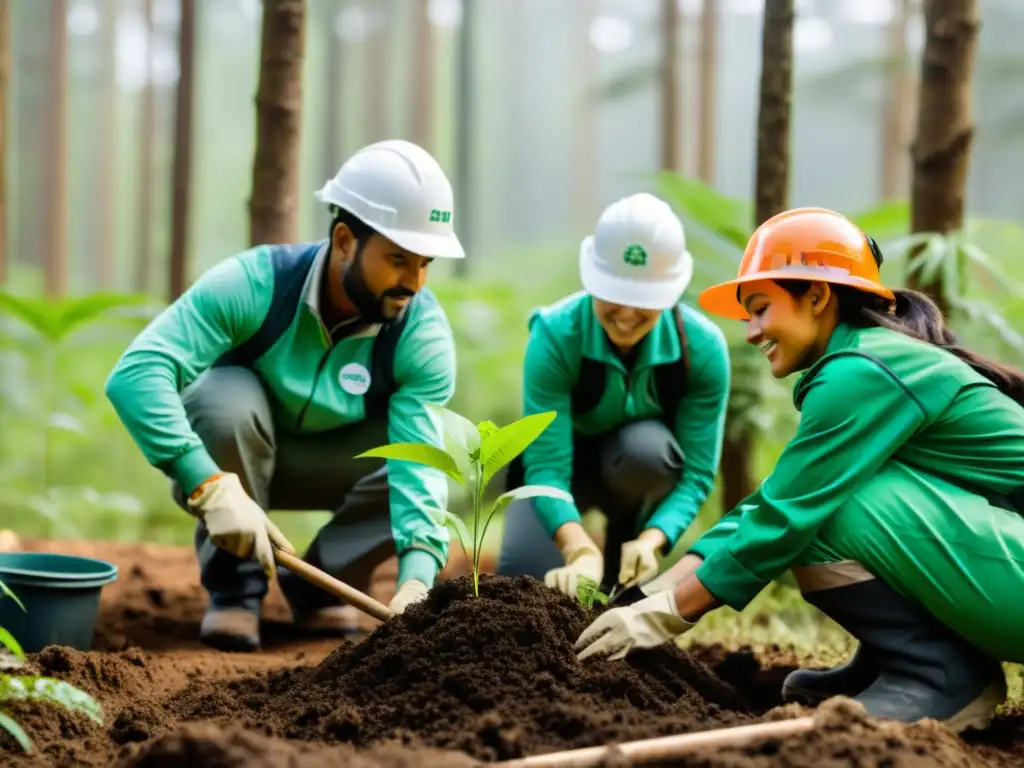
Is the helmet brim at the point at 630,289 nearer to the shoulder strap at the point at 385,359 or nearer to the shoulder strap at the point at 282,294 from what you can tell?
the shoulder strap at the point at 385,359

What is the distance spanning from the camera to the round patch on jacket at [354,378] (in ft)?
11.7

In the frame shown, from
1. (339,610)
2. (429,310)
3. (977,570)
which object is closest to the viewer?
(977,570)

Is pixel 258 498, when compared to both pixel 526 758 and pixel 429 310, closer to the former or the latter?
pixel 429 310

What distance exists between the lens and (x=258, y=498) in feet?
12.0

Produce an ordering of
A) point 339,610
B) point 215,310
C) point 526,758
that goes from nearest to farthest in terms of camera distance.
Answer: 1. point 526,758
2. point 215,310
3. point 339,610

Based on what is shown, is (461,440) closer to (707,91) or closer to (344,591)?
(344,591)

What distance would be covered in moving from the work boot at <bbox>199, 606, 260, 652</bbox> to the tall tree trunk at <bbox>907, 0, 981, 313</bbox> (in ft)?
9.76

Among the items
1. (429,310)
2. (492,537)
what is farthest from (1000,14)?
(429,310)

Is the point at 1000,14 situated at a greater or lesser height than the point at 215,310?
greater

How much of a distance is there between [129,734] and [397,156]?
1902 millimetres

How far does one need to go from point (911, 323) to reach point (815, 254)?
1.01ft

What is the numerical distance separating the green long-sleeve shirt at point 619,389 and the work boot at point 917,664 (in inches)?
43.1

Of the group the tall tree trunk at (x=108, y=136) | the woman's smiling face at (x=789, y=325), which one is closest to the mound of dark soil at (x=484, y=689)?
the woman's smiling face at (x=789, y=325)

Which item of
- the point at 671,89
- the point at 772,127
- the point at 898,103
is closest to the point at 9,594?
the point at 772,127
